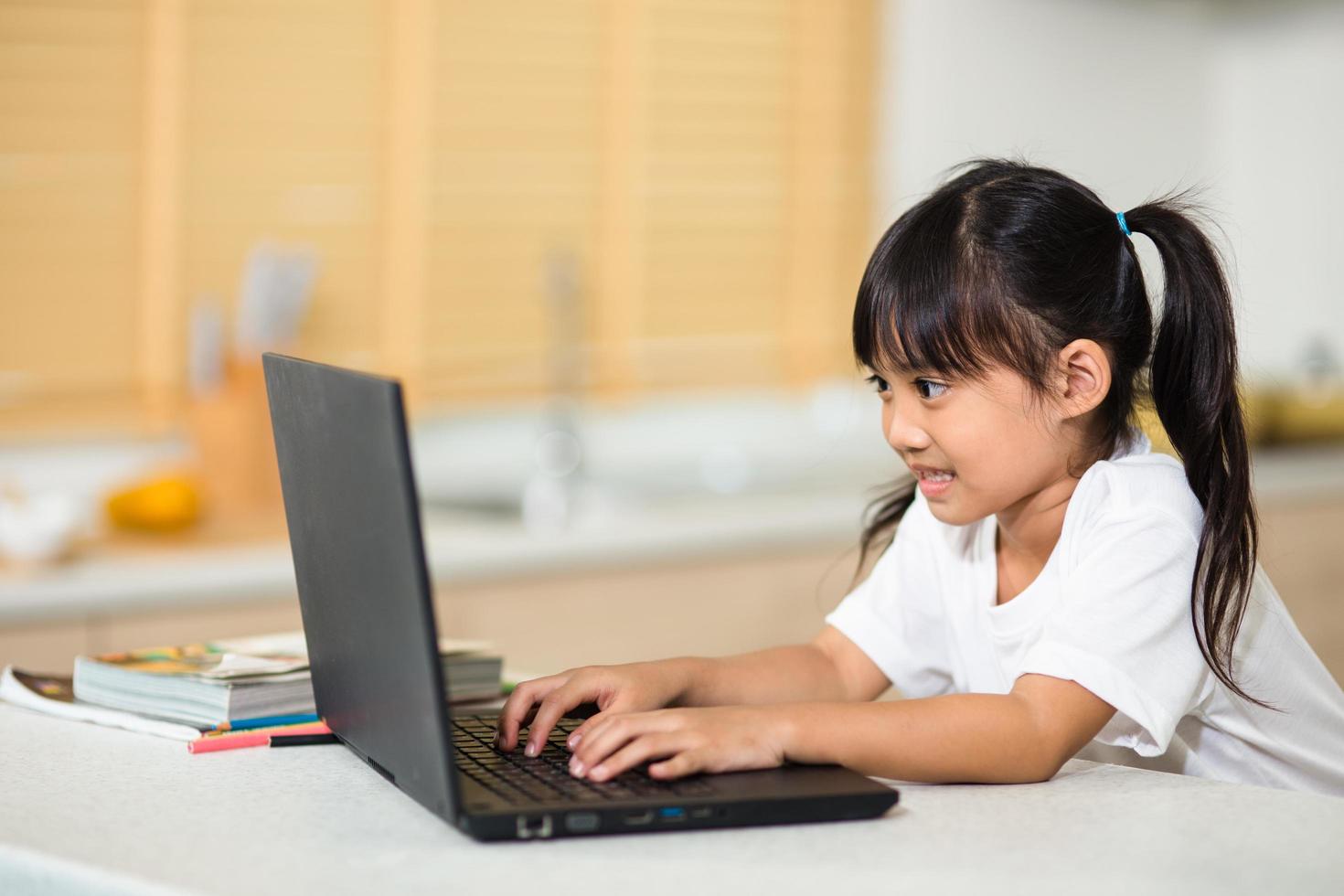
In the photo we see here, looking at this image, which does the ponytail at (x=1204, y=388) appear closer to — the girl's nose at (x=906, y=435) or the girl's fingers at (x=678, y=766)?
the girl's nose at (x=906, y=435)

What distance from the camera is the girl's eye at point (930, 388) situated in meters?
1.13

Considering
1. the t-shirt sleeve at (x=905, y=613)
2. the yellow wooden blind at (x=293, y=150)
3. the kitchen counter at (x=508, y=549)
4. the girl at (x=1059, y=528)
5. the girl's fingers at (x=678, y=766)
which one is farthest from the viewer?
the yellow wooden blind at (x=293, y=150)

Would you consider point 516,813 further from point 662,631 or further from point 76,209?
point 76,209

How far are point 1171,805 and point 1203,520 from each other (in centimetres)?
25

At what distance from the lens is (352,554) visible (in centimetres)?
89

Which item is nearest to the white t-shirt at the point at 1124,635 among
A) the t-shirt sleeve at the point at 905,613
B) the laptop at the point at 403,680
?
the t-shirt sleeve at the point at 905,613

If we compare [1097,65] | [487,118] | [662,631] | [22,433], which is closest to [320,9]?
[487,118]

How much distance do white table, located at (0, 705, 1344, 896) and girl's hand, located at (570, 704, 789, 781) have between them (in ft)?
0.22

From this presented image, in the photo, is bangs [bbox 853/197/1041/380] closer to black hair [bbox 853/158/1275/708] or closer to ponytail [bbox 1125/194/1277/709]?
black hair [bbox 853/158/1275/708]

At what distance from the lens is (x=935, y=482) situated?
3.79 ft

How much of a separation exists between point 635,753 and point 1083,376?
0.46 meters

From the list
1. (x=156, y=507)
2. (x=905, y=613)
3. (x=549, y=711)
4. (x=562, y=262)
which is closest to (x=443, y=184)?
(x=562, y=262)

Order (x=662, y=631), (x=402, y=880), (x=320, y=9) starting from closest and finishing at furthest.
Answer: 1. (x=402, y=880)
2. (x=662, y=631)
3. (x=320, y=9)

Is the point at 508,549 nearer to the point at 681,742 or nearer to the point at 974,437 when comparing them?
the point at 974,437
